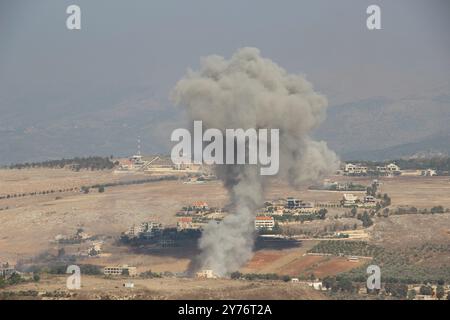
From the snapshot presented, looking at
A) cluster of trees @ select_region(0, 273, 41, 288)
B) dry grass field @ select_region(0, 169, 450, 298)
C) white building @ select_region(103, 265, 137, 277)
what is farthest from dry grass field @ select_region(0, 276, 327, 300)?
white building @ select_region(103, 265, 137, 277)

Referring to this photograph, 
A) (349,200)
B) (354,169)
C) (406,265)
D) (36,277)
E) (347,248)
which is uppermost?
(354,169)

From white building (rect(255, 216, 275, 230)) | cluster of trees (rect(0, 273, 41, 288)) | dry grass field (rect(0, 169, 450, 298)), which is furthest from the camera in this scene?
white building (rect(255, 216, 275, 230))

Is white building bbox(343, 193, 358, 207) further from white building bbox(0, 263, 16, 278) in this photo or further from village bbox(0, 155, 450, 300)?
white building bbox(0, 263, 16, 278)

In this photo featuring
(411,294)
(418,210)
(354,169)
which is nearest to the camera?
(411,294)

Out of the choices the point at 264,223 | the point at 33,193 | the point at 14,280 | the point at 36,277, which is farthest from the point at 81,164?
the point at 14,280

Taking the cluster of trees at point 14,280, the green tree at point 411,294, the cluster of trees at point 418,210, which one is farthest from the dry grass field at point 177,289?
the cluster of trees at point 418,210

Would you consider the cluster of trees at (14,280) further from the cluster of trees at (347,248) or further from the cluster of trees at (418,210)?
the cluster of trees at (418,210)

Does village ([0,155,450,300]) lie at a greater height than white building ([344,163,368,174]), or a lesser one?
lesser

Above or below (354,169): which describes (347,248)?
below

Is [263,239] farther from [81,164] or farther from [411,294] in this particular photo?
[81,164]

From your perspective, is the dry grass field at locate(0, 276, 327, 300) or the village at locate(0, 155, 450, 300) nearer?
the dry grass field at locate(0, 276, 327, 300)
